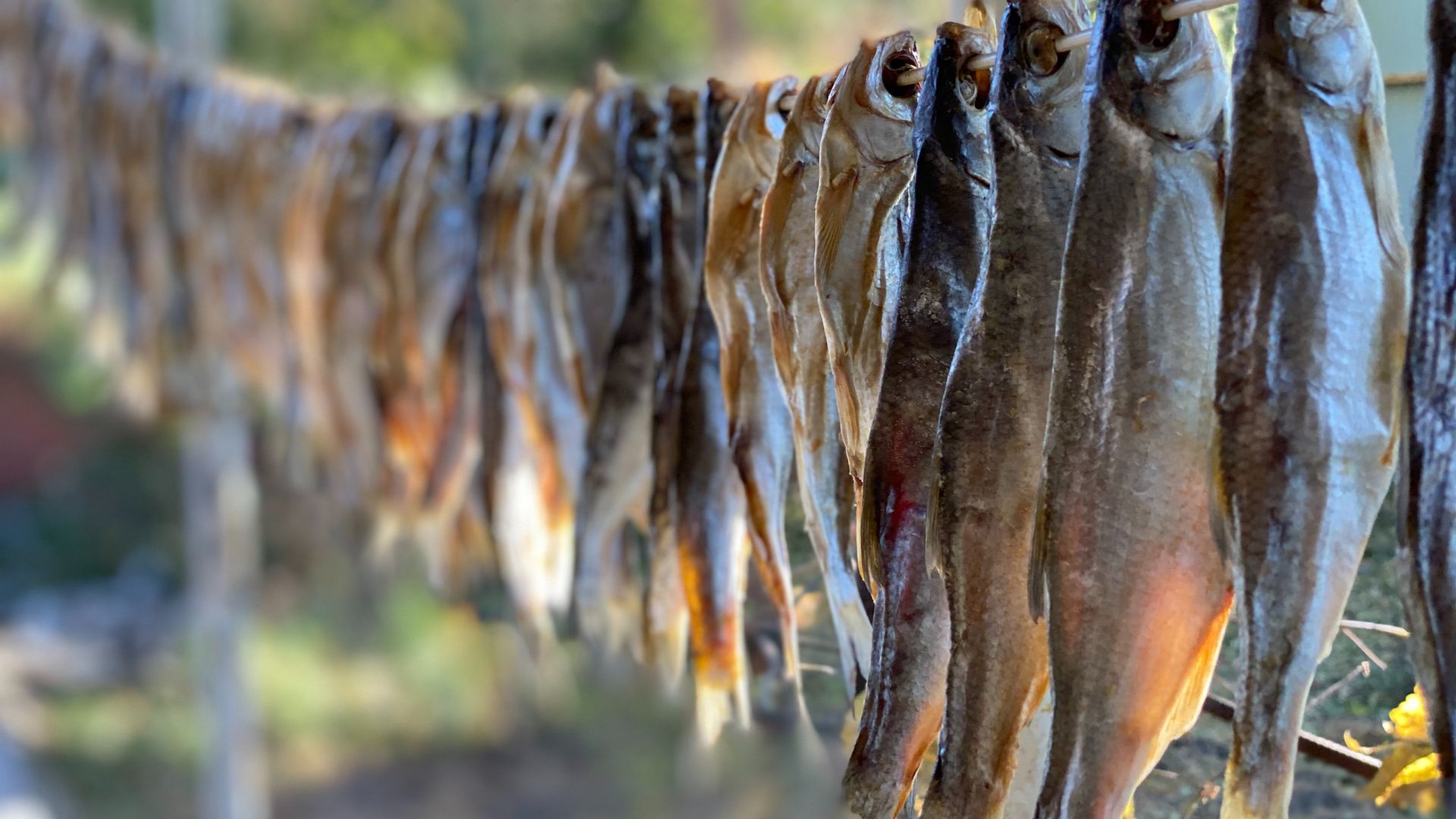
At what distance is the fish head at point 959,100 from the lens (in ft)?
2.47

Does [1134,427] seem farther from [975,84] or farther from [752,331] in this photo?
[752,331]

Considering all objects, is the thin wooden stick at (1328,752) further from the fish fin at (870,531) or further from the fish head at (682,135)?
the fish head at (682,135)

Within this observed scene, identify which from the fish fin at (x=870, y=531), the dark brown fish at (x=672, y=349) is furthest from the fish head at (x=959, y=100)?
the dark brown fish at (x=672, y=349)

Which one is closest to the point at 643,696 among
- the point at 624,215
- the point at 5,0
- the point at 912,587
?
the point at 5,0

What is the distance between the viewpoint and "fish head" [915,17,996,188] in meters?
0.75

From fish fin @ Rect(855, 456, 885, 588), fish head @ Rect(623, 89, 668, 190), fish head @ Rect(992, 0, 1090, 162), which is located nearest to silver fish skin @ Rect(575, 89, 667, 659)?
fish head @ Rect(623, 89, 668, 190)

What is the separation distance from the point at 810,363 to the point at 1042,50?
31cm

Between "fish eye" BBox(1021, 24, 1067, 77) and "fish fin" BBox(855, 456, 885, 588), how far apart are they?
0.27 m

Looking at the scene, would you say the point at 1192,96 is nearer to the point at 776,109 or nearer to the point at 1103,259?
the point at 1103,259

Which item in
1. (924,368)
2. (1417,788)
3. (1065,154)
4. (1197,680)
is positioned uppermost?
(1065,154)

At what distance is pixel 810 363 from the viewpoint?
0.91 meters

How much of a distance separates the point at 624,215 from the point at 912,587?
1.74 ft

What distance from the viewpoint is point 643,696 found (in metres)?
4.19

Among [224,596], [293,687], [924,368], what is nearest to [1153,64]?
[924,368]
